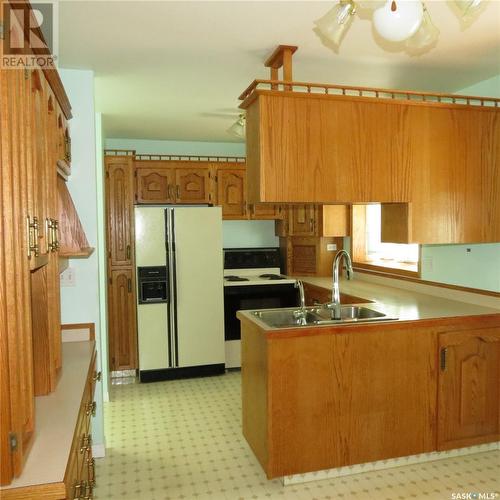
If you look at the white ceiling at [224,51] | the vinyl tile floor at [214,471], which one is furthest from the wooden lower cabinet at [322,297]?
the white ceiling at [224,51]

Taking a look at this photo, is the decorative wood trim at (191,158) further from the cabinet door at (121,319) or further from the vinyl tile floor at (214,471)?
the vinyl tile floor at (214,471)

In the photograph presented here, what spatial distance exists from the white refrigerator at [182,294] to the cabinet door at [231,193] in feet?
1.45

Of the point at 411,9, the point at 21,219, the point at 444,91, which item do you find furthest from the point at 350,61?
the point at 21,219

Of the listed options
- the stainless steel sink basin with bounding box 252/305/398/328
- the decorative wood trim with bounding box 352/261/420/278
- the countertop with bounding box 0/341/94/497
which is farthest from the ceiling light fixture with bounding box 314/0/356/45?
the decorative wood trim with bounding box 352/261/420/278

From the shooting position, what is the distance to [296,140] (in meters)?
2.55

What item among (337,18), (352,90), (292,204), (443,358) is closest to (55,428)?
(337,18)

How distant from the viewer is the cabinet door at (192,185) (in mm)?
4762

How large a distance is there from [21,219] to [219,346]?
3.42 meters

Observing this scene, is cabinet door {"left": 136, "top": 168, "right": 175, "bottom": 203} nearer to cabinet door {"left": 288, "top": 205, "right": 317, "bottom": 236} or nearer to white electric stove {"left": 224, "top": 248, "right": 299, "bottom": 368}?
white electric stove {"left": 224, "top": 248, "right": 299, "bottom": 368}

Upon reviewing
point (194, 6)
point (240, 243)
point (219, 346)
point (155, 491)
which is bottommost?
point (155, 491)

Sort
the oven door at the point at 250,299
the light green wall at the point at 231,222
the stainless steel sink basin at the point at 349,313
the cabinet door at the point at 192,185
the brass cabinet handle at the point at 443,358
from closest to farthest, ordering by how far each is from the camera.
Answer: the brass cabinet handle at the point at 443,358
the stainless steel sink basin at the point at 349,313
the oven door at the point at 250,299
the cabinet door at the point at 192,185
the light green wall at the point at 231,222

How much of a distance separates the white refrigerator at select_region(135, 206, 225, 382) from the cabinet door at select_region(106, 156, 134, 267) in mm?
116

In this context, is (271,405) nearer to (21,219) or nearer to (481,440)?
(481,440)

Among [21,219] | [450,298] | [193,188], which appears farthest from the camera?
[193,188]
